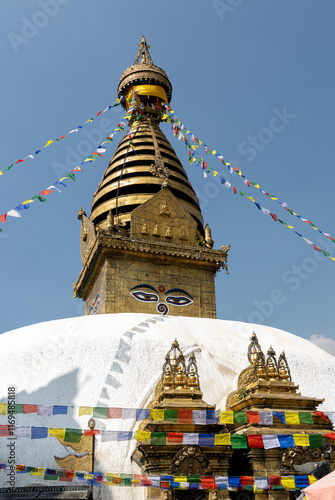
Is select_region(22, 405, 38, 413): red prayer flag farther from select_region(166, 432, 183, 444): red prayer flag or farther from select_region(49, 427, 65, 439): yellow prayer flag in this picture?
select_region(166, 432, 183, 444): red prayer flag

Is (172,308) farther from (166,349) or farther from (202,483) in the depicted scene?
(202,483)

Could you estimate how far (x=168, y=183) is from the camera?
63.4 ft

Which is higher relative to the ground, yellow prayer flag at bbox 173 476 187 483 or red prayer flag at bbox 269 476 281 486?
yellow prayer flag at bbox 173 476 187 483

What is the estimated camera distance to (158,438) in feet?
24.3

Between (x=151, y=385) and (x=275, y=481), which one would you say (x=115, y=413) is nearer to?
(x=151, y=385)

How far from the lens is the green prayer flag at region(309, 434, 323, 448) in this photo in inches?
290

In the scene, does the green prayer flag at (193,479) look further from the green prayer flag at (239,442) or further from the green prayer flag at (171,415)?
the green prayer flag at (171,415)

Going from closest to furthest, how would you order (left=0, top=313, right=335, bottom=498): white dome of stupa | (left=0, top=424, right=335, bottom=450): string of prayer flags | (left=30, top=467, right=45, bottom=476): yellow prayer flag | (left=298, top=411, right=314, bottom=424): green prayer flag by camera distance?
(left=0, top=424, right=335, bottom=450): string of prayer flags
(left=298, top=411, right=314, bottom=424): green prayer flag
(left=30, top=467, right=45, bottom=476): yellow prayer flag
(left=0, top=313, right=335, bottom=498): white dome of stupa

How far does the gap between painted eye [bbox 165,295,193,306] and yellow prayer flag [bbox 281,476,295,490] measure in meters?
9.40

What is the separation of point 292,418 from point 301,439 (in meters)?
0.35

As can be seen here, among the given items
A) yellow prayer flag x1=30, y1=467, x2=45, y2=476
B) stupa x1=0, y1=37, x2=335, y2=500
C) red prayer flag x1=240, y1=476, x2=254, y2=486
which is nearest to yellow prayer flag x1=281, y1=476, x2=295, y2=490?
stupa x1=0, y1=37, x2=335, y2=500

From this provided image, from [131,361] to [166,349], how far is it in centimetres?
82

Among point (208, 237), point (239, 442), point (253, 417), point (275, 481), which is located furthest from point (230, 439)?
point (208, 237)

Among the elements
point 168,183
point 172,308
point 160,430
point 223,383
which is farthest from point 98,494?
point 168,183
